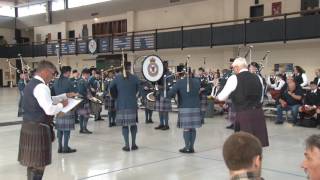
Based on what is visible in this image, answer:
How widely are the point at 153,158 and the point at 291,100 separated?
5368 mm

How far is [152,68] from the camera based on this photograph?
8.90 metres

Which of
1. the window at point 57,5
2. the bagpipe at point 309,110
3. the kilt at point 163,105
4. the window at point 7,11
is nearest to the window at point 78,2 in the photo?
the window at point 57,5

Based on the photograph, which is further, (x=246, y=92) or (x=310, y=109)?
(x=310, y=109)

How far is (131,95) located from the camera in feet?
23.6

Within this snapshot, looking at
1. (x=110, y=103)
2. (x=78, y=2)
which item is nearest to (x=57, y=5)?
(x=78, y=2)

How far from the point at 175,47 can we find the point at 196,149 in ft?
46.4

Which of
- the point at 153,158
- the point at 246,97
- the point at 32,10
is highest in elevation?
the point at 32,10

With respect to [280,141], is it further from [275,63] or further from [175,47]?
[175,47]

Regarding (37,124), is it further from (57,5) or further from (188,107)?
(57,5)

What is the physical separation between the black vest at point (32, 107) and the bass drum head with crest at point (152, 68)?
15.4 feet

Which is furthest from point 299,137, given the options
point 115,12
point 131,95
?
point 115,12

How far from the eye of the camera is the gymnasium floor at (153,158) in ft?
18.6

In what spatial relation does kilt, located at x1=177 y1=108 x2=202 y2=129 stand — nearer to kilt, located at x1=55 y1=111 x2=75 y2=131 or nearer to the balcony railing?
kilt, located at x1=55 y1=111 x2=75 y2=131

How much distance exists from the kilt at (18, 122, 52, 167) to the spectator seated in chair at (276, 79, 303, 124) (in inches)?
309
